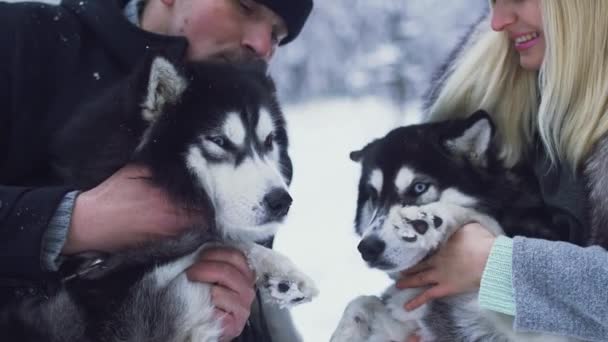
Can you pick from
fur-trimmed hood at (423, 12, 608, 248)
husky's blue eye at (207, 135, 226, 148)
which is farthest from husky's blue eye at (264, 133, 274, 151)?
fur-trimmed hood at (423, 12, 608, 248)

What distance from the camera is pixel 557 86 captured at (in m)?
1.95

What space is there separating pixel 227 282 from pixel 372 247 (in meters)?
0.38

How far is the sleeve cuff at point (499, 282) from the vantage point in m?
1.69

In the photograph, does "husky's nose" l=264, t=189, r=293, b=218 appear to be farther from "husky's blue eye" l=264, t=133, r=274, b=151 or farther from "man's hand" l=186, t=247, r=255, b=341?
"husky's blue eye" l=264, t=133, r=274, b=151

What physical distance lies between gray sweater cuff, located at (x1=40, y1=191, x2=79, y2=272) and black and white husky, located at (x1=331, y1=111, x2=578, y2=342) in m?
0.74

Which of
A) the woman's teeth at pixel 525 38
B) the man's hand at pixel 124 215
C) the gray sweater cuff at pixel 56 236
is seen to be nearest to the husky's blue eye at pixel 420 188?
the woman's teeth at pixel 525 38

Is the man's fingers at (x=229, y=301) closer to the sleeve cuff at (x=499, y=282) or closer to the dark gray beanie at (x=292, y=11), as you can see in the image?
the sleeve cuff at (x=499, y=282)

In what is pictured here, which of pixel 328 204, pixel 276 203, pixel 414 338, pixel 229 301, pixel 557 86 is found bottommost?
pixel 328 204

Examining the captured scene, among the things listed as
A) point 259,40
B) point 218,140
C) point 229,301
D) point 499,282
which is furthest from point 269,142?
point 499,282

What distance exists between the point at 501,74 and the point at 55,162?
1323 millimetres

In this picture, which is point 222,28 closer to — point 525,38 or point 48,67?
point 48,67

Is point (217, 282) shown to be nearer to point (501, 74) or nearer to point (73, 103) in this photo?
point (73, 103)

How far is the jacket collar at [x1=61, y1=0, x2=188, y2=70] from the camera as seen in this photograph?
1.99m

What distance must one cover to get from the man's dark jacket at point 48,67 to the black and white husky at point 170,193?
87mm
